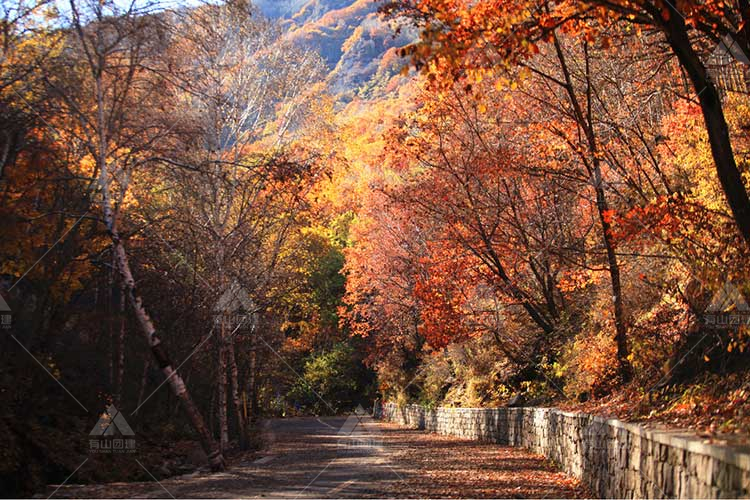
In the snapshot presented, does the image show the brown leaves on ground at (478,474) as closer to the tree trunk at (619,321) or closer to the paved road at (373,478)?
the paved road at (373,478)

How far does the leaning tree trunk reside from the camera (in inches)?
502

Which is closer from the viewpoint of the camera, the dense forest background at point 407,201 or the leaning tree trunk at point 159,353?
the dense forest background at point 407,201

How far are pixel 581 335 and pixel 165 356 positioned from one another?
8733 mm

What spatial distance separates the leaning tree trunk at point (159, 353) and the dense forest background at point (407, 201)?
45mm

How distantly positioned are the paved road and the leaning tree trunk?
54cm

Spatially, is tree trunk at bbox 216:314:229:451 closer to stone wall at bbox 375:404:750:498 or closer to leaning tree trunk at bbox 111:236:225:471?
leaning tree trunk at bbox 111:236:225:471

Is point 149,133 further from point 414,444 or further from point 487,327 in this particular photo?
point 414,444

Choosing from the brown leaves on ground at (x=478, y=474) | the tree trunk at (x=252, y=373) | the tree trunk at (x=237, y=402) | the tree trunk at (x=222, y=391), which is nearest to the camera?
the brown leaves on ground at (x=478, y=474)

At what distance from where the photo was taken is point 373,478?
38.9 ft

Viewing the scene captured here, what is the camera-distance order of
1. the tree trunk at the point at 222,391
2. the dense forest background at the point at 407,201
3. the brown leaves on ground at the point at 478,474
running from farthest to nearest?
1. the tree trunk at the point at 222,391
2. the brown leaves on ground at the point at 478,474
3. the dense forest background at the point at 407,201

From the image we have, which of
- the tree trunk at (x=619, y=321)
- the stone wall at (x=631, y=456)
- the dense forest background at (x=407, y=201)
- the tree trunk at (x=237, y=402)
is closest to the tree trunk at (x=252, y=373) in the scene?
the dense forest background at (x=407, y=201)

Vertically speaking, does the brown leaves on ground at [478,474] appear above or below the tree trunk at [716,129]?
below

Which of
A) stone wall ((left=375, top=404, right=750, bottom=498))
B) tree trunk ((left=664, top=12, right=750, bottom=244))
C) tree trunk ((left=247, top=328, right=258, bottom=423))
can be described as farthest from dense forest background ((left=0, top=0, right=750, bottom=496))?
stone wall ((left=375, top=404, right=750, bottom=498))

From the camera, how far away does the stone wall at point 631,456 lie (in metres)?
5.16
